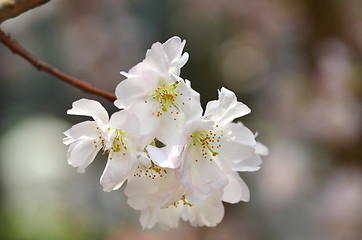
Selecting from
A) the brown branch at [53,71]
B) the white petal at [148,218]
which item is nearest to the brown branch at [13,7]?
the brown branch at [53,71]

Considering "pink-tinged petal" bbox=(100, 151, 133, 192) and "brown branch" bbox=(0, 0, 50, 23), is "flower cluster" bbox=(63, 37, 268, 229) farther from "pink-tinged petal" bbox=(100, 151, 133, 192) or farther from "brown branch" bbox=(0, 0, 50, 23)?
"brown branch" bbox=(0, 0, 50, 23)

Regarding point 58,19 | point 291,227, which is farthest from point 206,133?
point 58,19

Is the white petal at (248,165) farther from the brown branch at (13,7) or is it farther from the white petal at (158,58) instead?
the brown branch at (13,7)

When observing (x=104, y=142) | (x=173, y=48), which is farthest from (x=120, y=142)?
(x=173, y=48)

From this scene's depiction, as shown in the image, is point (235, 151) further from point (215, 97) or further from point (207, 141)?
point (215, 97)

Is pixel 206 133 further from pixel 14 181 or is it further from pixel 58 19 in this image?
pixel 58 19

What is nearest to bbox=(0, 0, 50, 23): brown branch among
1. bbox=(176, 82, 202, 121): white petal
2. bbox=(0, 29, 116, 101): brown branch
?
bbox=(0, 29, 116, 101): brown branch

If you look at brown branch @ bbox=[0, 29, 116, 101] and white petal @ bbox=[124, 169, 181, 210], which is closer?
white petal @ bbox=[124, 169, 181, 210]
